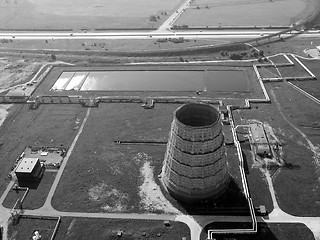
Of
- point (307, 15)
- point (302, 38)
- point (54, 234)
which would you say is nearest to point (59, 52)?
point (54, 234)

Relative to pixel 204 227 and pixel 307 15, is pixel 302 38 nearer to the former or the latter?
pixel 307 15

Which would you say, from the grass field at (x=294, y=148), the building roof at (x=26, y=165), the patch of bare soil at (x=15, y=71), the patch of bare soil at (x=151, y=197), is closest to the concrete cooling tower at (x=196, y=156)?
the patch of bare soil at (x=151, y=197)

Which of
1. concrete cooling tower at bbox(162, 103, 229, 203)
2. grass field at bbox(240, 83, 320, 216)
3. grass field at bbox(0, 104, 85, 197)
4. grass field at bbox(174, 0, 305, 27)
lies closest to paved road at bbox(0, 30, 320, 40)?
grass field at bbox(174, 0, 305, 27)

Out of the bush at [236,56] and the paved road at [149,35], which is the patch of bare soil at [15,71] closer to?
the paved road at [149,35]

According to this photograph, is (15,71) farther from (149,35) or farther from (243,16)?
(243,16)

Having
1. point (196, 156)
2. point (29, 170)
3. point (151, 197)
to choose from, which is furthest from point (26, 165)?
point (196, 156)

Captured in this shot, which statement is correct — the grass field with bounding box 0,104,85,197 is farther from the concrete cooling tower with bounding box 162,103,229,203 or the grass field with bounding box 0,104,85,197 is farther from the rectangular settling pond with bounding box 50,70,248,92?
the concrete cooling tower with bounding box 162,103,229,203
